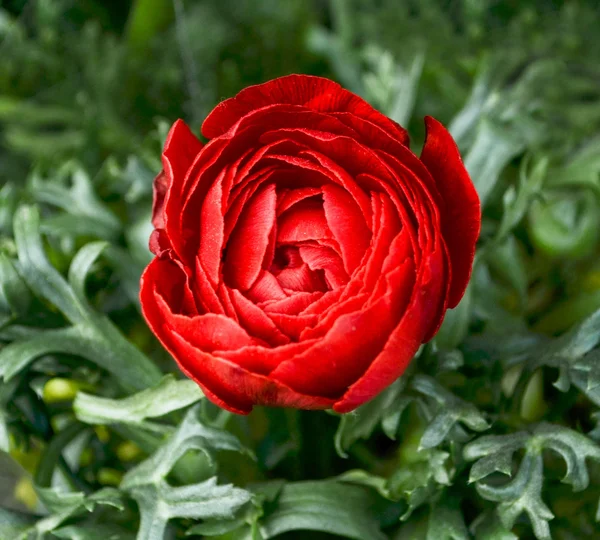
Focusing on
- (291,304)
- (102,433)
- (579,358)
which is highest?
(291,304)

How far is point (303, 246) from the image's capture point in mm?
402

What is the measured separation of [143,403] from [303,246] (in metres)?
0.16

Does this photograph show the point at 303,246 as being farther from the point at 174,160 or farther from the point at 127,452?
the point at 127,452

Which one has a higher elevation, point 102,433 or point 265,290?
point 265,290

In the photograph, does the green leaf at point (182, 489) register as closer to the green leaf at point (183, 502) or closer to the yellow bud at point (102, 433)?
the green leaf at point (183, 502)

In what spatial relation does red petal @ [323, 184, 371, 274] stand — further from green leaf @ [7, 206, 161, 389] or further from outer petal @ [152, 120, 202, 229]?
green leaf @ [7, 206, 161, 389]

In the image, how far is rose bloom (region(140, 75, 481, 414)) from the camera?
35cm

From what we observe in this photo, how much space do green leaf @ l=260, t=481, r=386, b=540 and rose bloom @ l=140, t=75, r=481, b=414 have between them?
139 millimetres

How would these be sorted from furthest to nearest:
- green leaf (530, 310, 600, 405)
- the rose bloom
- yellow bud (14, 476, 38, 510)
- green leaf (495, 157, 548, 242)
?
yellow bud (14, 476, 38, 510), green leaf (495, 157, 548, 242), green leaf (530, 310, 600, 405), the rose bloom

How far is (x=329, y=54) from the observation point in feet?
2.93

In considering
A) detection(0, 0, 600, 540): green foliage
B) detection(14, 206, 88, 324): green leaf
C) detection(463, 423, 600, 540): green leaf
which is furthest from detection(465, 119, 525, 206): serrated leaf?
detection(14, 206, 88, 324): green leaf

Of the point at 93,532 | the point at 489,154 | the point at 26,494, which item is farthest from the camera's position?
the point at 26,494

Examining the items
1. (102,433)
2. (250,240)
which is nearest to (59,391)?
(102,433)

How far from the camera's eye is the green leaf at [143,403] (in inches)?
18.0
